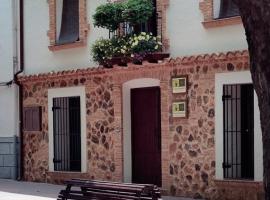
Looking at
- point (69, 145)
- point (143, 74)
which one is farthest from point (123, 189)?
point (69, 145)

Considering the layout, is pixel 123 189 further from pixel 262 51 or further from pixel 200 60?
pixel 262 51

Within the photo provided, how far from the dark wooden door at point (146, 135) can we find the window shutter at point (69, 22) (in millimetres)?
2700

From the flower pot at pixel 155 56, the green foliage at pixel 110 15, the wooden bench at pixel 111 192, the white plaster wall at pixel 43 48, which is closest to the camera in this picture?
the wooden bench at pixel 111 192

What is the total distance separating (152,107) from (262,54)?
810cm

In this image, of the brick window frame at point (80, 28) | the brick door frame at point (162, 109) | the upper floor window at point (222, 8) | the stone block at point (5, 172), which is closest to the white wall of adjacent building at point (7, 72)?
the stone block at point (5, 172)

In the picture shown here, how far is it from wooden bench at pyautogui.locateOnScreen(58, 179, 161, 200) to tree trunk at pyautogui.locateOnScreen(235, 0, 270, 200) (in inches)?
145

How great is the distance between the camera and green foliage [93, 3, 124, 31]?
12.2 m

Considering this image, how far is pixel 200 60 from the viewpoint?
11.2 meters

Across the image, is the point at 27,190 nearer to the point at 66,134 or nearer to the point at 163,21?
the point at 66,134

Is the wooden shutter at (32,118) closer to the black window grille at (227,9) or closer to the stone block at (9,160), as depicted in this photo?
the stone block at (9,160)

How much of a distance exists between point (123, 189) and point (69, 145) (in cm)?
622

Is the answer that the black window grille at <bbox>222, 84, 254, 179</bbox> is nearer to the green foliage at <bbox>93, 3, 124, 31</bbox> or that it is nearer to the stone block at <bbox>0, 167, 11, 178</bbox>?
the green foliage at <bbox>93, 3, 124, 31</bbox>

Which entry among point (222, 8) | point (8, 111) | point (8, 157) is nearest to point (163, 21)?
point (222, 8)

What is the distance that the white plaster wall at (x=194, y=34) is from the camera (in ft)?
36.1
